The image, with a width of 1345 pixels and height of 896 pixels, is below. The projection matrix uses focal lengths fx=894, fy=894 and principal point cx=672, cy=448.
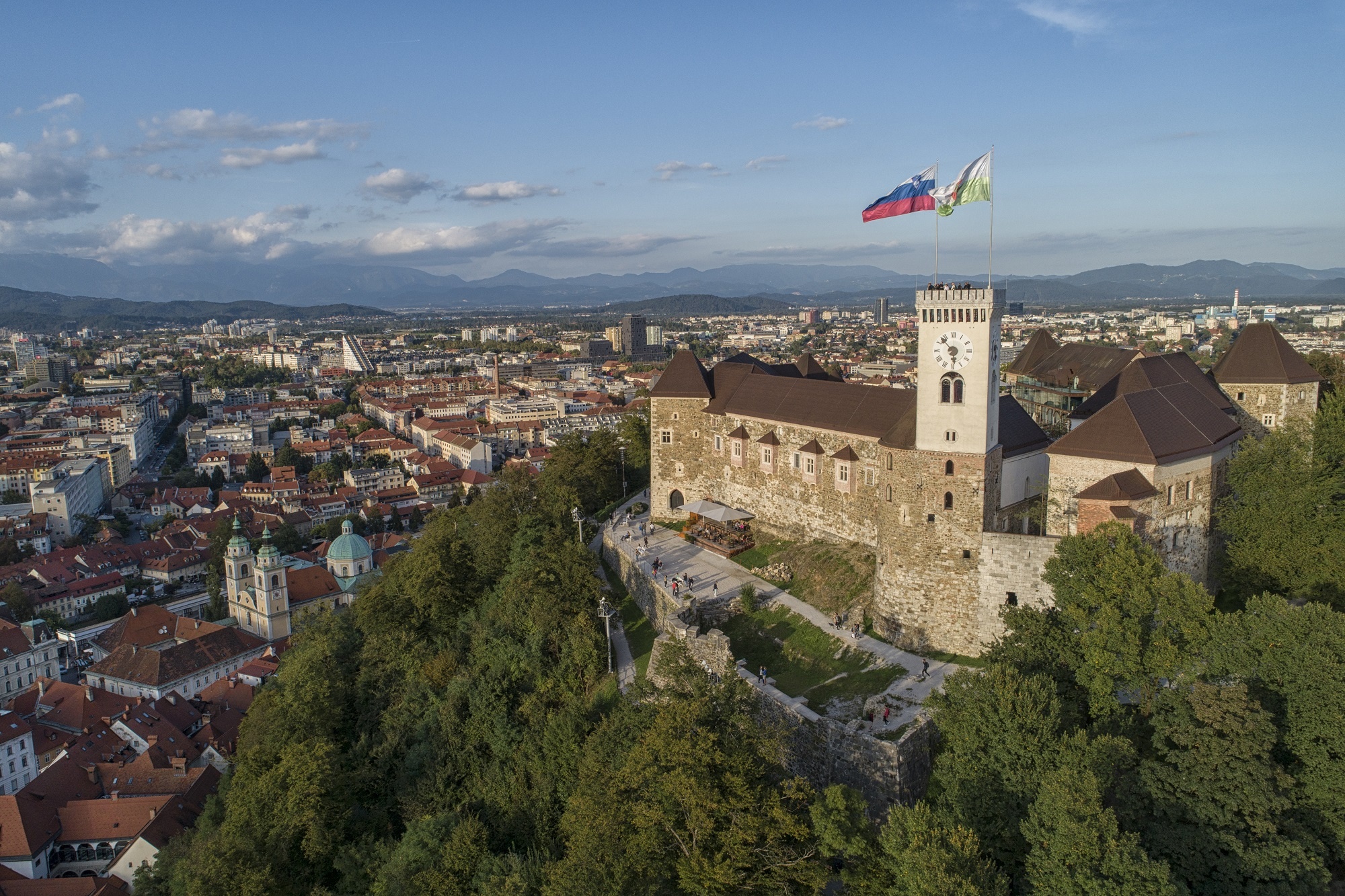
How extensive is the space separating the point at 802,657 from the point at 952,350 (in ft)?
33.8

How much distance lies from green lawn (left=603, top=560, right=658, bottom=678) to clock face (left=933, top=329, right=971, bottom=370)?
1315cm

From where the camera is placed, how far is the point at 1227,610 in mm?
27703

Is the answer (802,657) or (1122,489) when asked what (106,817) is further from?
(1122,489)

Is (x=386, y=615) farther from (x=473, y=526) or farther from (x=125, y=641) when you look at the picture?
(x=125, y=641)

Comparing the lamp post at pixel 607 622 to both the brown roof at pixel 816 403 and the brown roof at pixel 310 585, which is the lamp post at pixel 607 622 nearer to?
the brown roof at pixel 816 403

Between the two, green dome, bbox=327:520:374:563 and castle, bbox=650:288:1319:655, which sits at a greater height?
castle, bbox=650:288:1319:655

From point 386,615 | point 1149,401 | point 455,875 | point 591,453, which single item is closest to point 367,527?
point 591,453

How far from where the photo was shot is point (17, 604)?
76.9m

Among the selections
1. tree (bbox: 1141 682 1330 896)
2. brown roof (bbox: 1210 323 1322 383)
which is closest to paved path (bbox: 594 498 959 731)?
tree (bbox: 1141 682 1330 896)

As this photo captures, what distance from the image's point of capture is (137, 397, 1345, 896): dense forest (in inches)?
689

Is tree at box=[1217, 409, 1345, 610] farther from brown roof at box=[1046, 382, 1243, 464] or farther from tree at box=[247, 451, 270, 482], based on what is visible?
tree at box=[247, 451, 270, 482]

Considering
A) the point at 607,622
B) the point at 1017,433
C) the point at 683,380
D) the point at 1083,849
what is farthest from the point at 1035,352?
the point at 1083,849

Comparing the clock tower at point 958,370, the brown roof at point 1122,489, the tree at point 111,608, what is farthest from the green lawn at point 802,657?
the tree at point 111,608

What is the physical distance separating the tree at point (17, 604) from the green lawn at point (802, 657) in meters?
74.4
